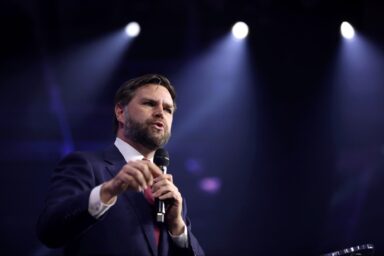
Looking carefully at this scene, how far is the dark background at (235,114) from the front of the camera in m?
6.04

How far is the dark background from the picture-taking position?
6.04 m

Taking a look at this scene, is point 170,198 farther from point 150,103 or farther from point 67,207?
point 150,103

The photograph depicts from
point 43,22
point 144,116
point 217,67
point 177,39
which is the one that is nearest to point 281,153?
point 217,67

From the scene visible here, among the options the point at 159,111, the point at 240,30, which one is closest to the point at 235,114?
the point at 240,30

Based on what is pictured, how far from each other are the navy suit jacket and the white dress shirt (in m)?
0.02

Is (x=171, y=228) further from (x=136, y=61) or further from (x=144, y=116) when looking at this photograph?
(x=136, y=61)

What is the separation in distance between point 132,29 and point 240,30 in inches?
54.9

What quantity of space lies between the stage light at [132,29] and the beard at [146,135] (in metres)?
4.14

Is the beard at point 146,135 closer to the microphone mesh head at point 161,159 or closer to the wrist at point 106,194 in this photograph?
the microphone mesh head at point 161,159

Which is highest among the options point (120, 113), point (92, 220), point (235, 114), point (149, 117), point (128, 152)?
point (235, 114)

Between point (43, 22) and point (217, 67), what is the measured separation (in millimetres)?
2326

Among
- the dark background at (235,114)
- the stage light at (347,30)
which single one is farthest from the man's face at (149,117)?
the stage light at (347,30)

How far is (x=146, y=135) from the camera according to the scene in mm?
2209

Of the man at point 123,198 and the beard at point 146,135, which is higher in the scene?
the beard at point 146,135
